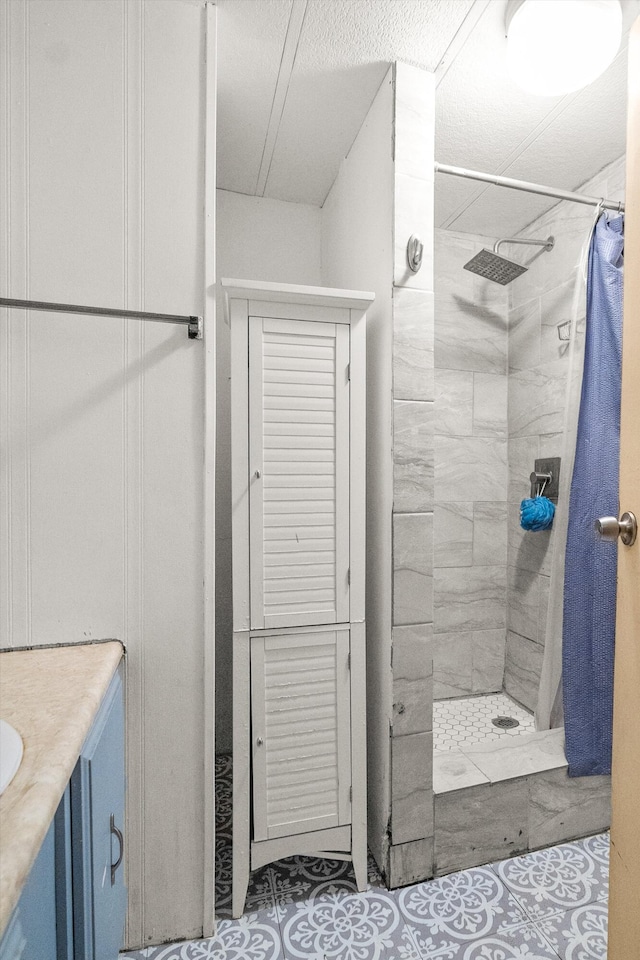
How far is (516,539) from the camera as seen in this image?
229 centimetres

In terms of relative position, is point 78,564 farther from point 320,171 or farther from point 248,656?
point 320,171

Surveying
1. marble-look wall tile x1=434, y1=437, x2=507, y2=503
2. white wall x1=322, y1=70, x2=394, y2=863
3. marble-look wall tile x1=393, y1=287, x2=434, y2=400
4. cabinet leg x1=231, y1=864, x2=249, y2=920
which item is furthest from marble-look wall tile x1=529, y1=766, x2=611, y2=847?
marble-look wall tile x1=393, y1=287, x2=434, y2=400

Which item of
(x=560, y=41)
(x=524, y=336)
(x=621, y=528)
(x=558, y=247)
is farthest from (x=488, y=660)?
(x=560, y=41)

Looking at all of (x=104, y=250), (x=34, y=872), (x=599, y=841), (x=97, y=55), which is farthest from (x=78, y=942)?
(x=97, y=55)

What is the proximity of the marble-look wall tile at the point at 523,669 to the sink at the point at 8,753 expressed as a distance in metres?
1.97

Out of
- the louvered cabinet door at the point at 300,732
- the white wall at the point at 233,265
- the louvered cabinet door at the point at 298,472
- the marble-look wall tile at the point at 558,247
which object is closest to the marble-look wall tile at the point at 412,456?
the louvered cabinet door at the point at 298,472

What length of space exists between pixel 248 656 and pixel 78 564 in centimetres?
49

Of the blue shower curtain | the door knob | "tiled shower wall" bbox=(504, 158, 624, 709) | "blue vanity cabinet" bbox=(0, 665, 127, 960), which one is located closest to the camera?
"blue vanity cabinet" bbox=(0, 665, 127, 960)

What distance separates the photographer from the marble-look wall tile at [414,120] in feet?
4.62

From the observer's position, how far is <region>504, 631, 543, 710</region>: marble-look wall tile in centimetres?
212

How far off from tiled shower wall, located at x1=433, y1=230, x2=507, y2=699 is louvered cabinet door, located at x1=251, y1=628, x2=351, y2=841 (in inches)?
37.5

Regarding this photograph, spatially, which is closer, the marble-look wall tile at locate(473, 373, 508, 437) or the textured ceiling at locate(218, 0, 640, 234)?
the textured ceiling at locate(218, 0, 640, 234)

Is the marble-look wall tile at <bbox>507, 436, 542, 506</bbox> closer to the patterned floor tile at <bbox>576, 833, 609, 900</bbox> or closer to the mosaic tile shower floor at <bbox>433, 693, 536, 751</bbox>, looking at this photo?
the mosaic tile shower floor at <bbox>433, 693, 536, 751</bbox>

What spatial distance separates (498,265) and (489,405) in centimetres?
64
